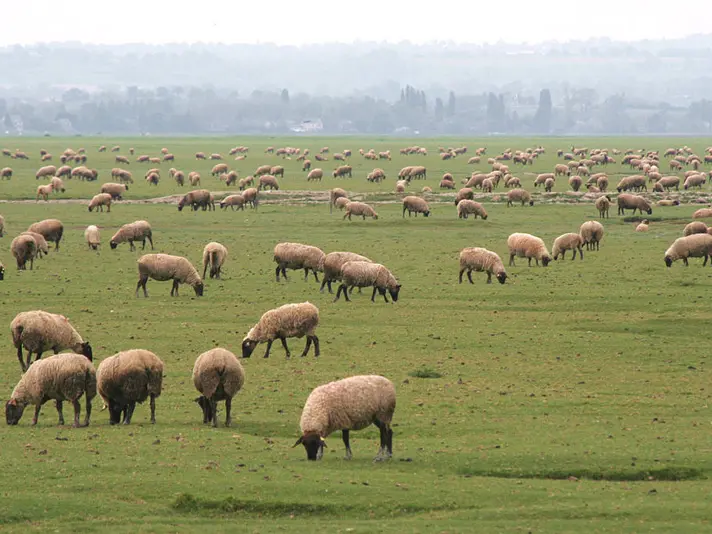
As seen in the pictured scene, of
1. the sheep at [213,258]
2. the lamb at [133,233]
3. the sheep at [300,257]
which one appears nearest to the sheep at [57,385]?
the sheep at [300,257]

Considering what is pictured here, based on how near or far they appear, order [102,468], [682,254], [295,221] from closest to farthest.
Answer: [102,468], [682,254], [295,221]

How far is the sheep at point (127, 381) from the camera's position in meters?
19.6

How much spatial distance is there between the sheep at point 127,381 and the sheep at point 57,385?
250 mm

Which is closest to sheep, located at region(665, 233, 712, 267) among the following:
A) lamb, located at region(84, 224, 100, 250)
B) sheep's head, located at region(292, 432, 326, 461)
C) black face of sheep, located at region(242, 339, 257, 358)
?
black face of sheep, located at region(242, 339, 257, 358)

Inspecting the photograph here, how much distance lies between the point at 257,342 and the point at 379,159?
103475mm

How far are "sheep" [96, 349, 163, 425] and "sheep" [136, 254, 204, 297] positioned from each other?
14.5m

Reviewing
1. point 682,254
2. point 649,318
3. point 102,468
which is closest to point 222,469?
point 102,468

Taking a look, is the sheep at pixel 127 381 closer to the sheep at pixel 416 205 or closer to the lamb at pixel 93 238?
the lamb at pixel 93 238

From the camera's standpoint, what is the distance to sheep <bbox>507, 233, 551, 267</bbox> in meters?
41.3

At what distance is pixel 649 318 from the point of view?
3152 centimetres

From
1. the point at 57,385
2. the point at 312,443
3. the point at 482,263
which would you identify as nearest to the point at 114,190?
the point at 482,263

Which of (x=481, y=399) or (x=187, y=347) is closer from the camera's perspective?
(x=481, y=399)

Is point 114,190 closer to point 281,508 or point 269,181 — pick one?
point 269,181

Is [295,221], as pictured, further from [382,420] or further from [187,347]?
[382,420]
